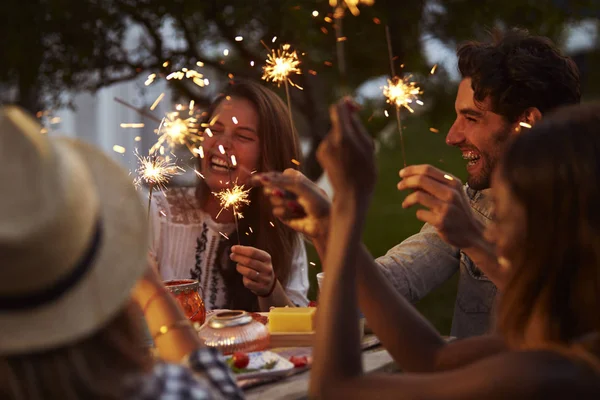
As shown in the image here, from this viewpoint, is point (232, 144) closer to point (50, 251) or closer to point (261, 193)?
point (261, 193)

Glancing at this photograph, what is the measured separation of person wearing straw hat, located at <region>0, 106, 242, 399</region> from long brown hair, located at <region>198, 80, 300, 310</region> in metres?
2.35

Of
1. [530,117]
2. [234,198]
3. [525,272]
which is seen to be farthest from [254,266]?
[525,272]

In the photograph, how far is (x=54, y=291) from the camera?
1.39 metres

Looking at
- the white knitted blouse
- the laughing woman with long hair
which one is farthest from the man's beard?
the white knitted blouse

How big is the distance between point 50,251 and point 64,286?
82 millimetres

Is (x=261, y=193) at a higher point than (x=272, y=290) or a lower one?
higher

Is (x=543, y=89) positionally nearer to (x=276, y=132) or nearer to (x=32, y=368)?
(x=276, y=132)

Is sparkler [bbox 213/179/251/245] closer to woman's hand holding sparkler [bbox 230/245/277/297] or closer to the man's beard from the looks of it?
woman's hand holding sparkler [bbox 230/245/277/297]

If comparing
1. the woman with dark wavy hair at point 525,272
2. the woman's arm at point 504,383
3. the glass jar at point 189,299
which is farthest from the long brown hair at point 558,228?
the glass jar at point 189,299

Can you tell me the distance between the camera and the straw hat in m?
1.33

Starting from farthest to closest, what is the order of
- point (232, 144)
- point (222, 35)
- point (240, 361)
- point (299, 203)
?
1. point (222, 35)
2. point (232, 144)
3. point (240, 361)
4. point (299, 203)

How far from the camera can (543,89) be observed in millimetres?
3270

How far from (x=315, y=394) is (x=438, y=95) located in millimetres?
4322

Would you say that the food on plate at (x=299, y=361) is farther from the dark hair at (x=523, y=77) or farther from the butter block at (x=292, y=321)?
the dark hair at (x=523, y=77)
